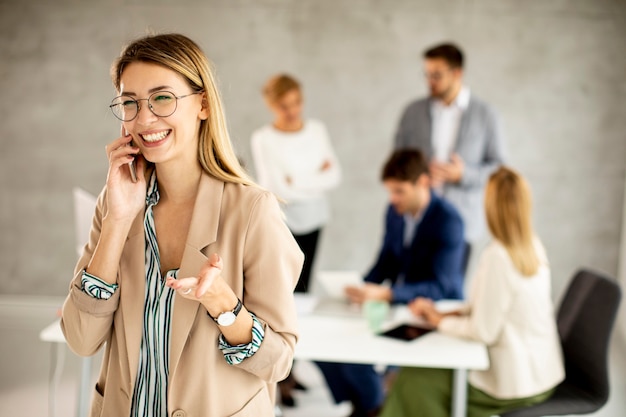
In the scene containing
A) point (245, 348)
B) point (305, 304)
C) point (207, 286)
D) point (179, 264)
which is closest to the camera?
point (207, 286)

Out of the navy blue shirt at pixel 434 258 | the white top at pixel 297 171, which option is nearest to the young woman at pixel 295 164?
the white top at pixel 297 171

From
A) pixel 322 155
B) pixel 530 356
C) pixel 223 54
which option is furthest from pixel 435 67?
pixel 530 356

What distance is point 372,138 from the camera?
524cm

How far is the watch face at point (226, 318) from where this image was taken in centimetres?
123

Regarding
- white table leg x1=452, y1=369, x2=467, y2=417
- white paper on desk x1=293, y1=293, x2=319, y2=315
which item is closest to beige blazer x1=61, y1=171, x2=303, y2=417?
white table leg x1=452, y1=369, x2=467, y2=417

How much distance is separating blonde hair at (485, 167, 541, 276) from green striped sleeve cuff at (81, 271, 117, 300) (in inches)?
69.4

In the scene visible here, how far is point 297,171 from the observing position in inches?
170

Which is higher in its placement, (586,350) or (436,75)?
(436,75)

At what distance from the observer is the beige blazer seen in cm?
131

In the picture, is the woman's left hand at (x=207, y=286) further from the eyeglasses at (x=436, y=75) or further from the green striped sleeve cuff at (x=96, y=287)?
the eyeglasses at (x=436, y=75)

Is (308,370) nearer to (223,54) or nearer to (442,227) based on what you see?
(442,227)

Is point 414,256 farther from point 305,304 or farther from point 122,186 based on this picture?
point 122,186

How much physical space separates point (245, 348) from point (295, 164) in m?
3.09

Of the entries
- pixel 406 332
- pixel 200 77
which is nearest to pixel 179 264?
pixel 200 77
